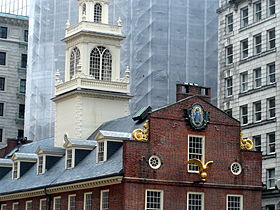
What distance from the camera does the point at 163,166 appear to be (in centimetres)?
5775

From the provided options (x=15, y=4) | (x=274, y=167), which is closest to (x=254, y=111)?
(x=274, y=167)

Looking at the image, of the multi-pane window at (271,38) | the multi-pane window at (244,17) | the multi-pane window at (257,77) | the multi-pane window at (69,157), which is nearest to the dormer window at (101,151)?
the multi-pane window at (69,157)

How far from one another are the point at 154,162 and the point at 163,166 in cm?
76

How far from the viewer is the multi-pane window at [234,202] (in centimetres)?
5972

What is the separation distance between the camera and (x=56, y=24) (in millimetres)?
96875

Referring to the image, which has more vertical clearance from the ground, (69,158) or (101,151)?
(101,151)

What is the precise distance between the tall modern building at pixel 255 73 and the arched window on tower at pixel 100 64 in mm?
20243

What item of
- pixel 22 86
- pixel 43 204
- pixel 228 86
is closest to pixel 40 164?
pixel 43 204

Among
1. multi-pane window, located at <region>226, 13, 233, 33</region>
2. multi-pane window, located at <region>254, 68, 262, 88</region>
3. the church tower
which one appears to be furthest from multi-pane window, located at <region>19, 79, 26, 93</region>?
the church tower

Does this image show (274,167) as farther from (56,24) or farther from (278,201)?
(56,24)

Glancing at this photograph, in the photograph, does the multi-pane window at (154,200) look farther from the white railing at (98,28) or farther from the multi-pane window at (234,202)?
the white railing at (98,28)

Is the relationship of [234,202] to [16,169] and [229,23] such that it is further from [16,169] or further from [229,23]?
[229,23]

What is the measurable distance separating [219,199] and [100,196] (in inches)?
312

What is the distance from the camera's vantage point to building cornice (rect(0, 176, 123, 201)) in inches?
2242
